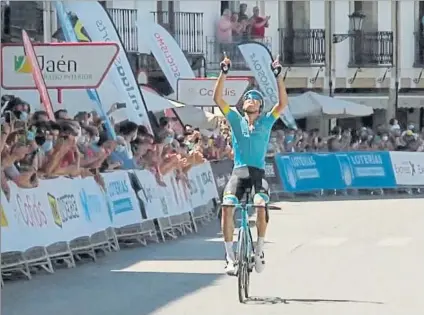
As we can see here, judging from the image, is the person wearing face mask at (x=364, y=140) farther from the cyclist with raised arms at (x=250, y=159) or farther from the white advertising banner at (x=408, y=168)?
the cyclist with raised arms at (x=250, y=159)

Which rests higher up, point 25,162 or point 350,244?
point 25,162

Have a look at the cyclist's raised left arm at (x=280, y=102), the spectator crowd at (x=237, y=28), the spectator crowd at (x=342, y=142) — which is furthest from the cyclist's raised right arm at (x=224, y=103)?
the spectator crowd at (x=237, y=28)

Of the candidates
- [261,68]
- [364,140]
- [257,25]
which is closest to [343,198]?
[261,68]

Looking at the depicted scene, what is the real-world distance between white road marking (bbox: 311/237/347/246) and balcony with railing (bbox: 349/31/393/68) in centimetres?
2708

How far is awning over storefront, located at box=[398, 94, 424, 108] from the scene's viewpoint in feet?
147

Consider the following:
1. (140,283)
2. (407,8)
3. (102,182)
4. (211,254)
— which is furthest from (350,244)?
(407,8)

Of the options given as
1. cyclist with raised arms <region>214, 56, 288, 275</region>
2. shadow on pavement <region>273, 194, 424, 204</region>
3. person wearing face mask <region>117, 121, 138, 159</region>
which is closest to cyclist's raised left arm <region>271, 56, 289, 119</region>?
cyclist with raised arms <region>214, 56, 288, 275</region>

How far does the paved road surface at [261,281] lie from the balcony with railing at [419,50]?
1052 inches

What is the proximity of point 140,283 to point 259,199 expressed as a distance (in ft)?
7.07

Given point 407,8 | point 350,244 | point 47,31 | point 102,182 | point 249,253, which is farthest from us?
point 407,8

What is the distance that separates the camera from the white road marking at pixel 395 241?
16656 millimetres

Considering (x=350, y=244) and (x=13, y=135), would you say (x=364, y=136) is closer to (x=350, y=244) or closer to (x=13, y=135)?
(x=350, y=244)

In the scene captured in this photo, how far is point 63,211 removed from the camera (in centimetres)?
1379

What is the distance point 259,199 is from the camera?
10969 millimetres
